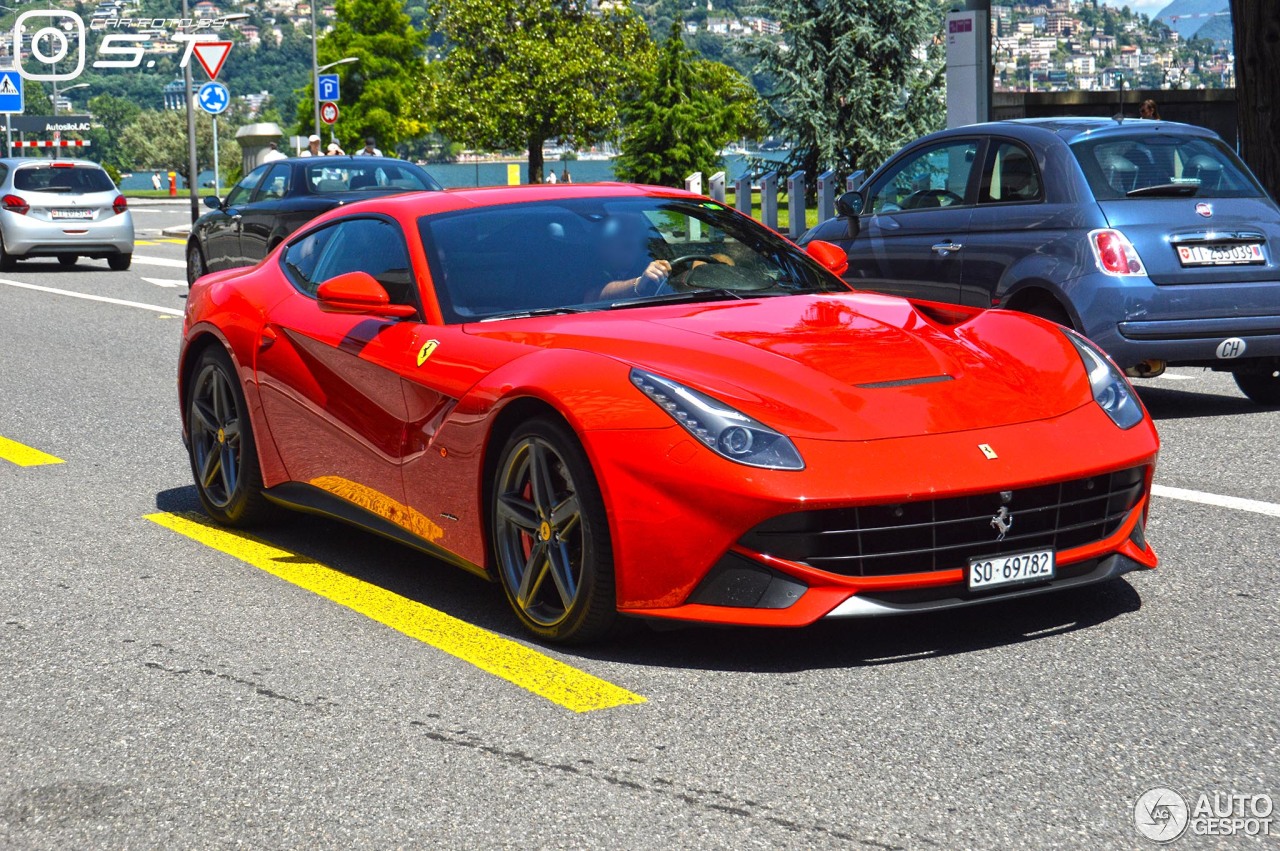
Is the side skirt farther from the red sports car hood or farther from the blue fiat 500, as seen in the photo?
the blue fiat 500

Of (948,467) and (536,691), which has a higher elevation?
(948,467)

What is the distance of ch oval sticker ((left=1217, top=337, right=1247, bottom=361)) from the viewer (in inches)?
356

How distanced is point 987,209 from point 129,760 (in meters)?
6.91

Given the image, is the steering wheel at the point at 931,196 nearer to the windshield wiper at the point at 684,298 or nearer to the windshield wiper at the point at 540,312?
the windshield wiper at the point at 684,298

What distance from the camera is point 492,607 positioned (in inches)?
215

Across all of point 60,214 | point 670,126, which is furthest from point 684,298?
point 670,126

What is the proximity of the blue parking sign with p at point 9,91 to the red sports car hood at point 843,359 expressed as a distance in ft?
166

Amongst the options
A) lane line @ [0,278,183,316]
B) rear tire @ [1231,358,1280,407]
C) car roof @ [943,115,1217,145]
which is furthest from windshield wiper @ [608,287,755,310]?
lane line @ [0,278,183,316]

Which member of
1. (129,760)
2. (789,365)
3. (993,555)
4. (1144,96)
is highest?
(1144,96)

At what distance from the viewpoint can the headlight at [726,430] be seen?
4410 mm

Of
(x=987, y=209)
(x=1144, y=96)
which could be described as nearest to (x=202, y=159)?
(x=1144, y=96)

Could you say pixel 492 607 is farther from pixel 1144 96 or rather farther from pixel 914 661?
pixel 1144 96

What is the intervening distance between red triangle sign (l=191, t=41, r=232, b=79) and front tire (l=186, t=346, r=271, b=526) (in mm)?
23081

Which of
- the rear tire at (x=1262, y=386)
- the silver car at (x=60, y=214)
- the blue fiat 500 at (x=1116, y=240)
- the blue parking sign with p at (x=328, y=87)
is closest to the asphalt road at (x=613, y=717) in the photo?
the blue fiat 500 at (x=1116, y=240)
